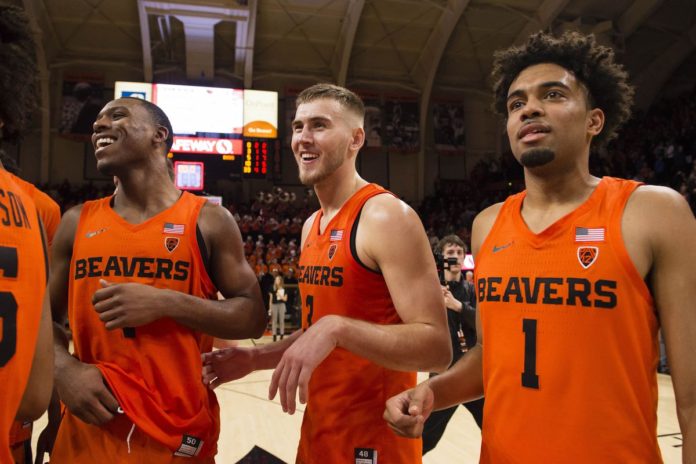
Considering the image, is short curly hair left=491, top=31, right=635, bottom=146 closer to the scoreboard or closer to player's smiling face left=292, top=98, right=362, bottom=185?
player's smiling face left=292, top=98, right=362, bottom=185

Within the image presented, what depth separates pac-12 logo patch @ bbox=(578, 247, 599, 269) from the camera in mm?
1542

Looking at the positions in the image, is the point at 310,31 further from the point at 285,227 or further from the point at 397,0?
the point at 285,227

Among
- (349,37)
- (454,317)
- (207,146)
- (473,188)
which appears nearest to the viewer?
(454,317)

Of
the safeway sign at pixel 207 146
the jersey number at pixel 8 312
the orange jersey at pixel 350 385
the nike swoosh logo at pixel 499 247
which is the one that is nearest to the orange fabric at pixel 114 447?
the orange jersey at pixel 350 385

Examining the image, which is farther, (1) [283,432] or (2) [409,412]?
(1) [283,432]

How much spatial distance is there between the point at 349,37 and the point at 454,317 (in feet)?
41.5

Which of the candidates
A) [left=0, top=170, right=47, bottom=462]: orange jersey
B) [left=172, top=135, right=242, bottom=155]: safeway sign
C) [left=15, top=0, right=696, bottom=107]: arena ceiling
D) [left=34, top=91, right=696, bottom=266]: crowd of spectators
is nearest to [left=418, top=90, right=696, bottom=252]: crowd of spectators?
[left=34, top=91, right=696, bottom=266]: crowd of spectators

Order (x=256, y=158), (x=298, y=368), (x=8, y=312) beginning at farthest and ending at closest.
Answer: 1. (x=256, y=158)
2. (x=298, y=368)
3. (x=8, y=312)

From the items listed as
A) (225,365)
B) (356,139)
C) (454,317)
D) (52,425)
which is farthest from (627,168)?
(52,425)

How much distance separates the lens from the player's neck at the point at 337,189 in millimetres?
2201

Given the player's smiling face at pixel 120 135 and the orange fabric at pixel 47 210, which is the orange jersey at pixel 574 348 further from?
the orange fabric at pixel 47 210

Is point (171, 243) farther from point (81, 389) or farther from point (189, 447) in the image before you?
point (189, 447)

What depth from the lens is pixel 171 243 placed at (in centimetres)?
205

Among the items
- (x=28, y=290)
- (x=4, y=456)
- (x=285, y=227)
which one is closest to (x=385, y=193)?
(x=28, y=290)
